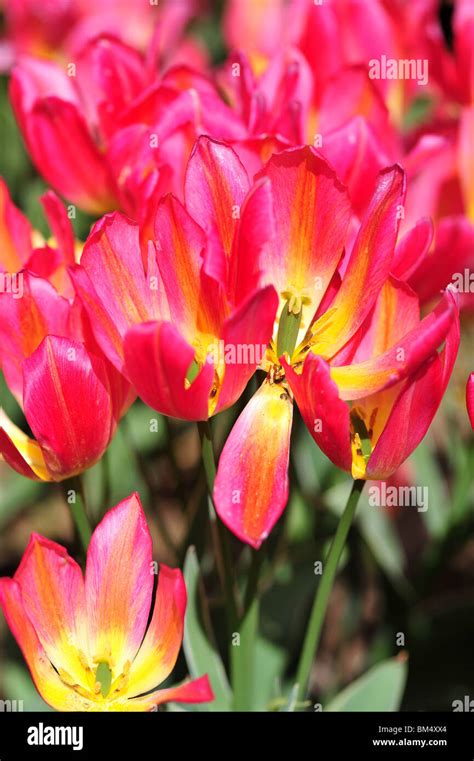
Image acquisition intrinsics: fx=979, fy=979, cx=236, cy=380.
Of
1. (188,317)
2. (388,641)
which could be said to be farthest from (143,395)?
(388,641)

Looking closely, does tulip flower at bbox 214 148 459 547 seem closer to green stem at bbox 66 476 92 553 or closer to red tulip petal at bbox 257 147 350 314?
red tulip petal at bbox 257 147 350 314

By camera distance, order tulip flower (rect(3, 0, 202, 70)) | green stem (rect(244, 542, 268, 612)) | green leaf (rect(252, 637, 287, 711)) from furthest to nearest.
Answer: tulip flower (rect(3, 0, 202, 70))
green leaf (rect(252, 637, 287, 711))
green stem (rect(244, 542, 268, 612))

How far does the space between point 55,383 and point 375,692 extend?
0.35 m

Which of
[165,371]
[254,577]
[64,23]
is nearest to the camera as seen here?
[165,371]

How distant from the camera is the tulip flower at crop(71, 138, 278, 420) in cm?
50

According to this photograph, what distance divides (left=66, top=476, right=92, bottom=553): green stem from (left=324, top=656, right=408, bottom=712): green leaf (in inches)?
8.8

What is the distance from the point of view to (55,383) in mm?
540

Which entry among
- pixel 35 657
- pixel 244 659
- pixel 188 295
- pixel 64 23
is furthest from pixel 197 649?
pixel 64 23

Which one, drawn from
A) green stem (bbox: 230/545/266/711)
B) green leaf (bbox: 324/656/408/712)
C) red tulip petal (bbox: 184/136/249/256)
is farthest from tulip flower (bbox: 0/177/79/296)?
green leaf (bbox: 324/656/408/712)

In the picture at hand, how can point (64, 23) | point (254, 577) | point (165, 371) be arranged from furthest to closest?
point (64, 23) < point (254, 577) < point (165, 371)

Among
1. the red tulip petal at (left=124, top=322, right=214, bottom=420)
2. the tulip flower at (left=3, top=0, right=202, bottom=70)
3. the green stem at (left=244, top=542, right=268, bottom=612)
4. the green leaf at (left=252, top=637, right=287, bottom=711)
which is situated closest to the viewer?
the red tulip petal at (left=124, top=322, right=214, bottom=420)

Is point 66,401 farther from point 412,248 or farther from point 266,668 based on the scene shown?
point 266,668

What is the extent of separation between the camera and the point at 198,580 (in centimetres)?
67
